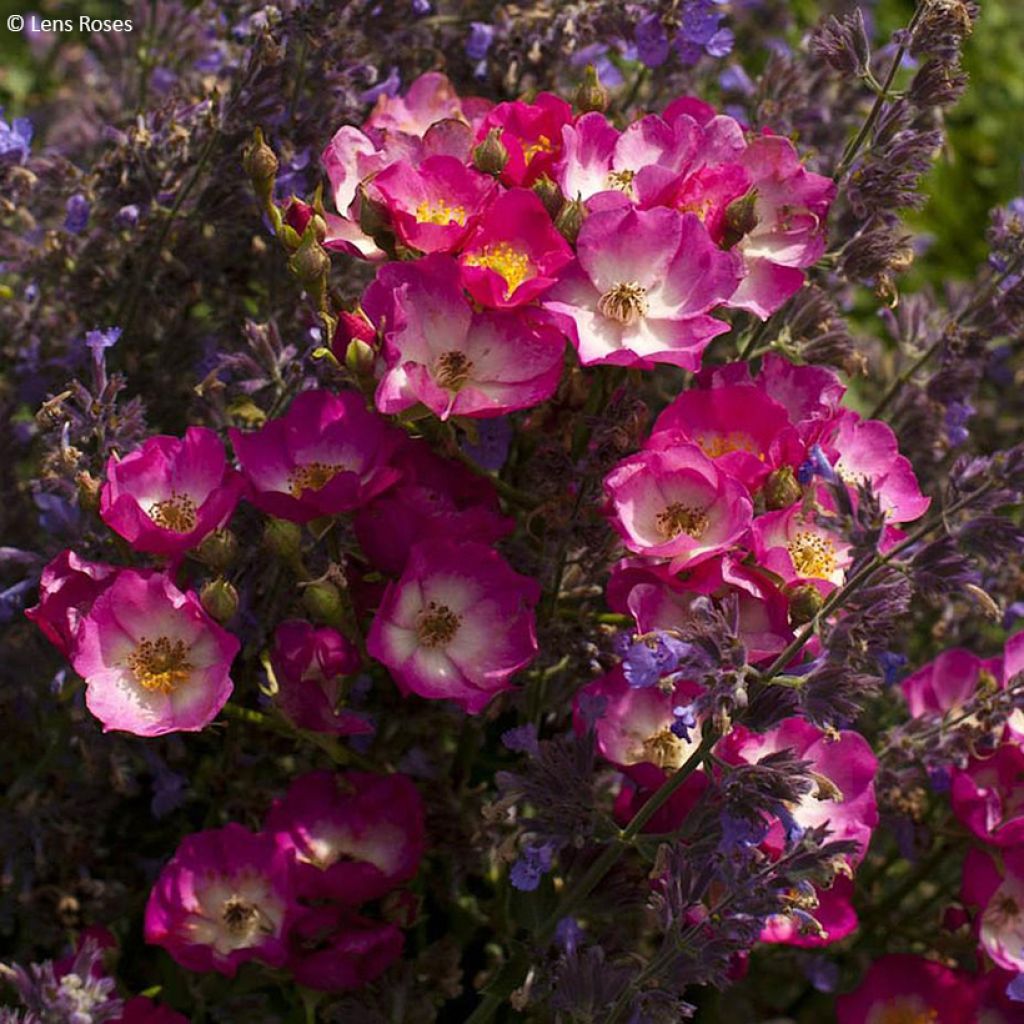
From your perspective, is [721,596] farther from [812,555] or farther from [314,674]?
[314,674]

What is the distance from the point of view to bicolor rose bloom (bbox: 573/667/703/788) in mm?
1224

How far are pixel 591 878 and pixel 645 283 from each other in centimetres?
45

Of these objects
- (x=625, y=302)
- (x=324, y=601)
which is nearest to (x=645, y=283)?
(x=625, y=302)

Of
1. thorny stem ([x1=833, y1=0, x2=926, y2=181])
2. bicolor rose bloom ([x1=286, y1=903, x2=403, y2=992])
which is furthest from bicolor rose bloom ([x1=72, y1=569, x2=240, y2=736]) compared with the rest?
thorny stem ([x1=833, y1=0, x2=926, y2=181])

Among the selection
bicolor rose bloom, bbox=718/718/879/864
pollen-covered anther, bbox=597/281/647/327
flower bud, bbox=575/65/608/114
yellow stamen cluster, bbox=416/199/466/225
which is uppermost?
flower bud, bbox=575/65/608/114

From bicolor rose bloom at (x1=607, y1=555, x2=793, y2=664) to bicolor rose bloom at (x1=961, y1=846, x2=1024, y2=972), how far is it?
0.39 m

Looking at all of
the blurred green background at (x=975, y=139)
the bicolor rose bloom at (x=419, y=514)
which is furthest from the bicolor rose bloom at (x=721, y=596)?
the blurred green background at (x=975, y=139)

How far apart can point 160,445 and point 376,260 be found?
23cm

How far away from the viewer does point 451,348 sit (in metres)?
1.17

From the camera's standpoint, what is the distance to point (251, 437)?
1221mm

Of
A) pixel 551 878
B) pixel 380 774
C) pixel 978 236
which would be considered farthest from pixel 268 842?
pixel 978 236

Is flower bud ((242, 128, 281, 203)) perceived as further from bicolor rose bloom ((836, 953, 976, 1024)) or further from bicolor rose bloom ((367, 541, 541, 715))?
bicolor rose bloom ((836, 953, 976, 1024))

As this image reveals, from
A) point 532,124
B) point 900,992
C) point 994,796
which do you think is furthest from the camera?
point 900,992

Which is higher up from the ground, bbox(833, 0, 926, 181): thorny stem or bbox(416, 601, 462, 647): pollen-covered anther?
bbox(833, 0, 926, 181): thorny stem
